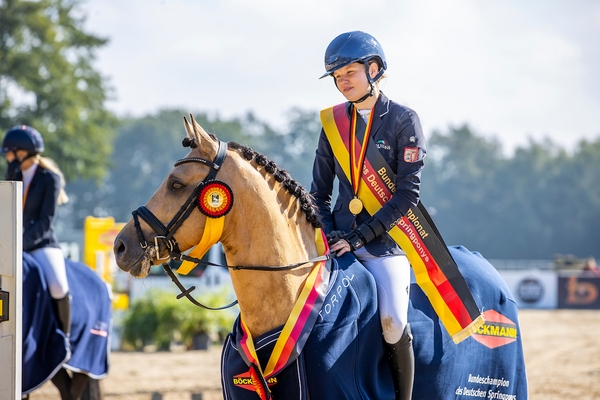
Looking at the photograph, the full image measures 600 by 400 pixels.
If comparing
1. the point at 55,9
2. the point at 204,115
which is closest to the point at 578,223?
the point at 204,115

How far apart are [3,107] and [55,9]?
22.4ft

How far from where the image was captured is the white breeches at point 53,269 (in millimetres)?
6656

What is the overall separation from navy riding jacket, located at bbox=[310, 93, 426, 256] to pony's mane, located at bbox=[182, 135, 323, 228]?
1.00 ft

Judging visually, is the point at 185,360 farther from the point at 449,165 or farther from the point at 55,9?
the point at 449,165

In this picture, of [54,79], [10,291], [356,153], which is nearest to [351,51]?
[356,153]

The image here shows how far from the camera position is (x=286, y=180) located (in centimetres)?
408

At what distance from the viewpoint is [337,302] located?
3.94 metres

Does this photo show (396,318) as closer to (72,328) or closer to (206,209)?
(206,209)

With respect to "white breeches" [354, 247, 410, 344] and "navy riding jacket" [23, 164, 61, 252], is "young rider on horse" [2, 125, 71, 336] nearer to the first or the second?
"navy riding jacket" [23, 164, 61, 252]

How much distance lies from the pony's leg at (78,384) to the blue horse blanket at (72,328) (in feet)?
0.40

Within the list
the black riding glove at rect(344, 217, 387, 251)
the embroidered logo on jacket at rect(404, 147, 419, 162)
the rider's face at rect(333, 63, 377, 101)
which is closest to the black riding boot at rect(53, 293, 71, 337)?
the black riding glove at rect(344, 217, 387, 251)

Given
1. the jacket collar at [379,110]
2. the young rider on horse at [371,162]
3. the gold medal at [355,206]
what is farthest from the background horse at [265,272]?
the jacket collar at [379,110]

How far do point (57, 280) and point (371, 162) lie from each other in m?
3.71

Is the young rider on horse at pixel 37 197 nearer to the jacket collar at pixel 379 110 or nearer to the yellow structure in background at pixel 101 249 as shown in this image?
the jacket collar at pixel 379 110
